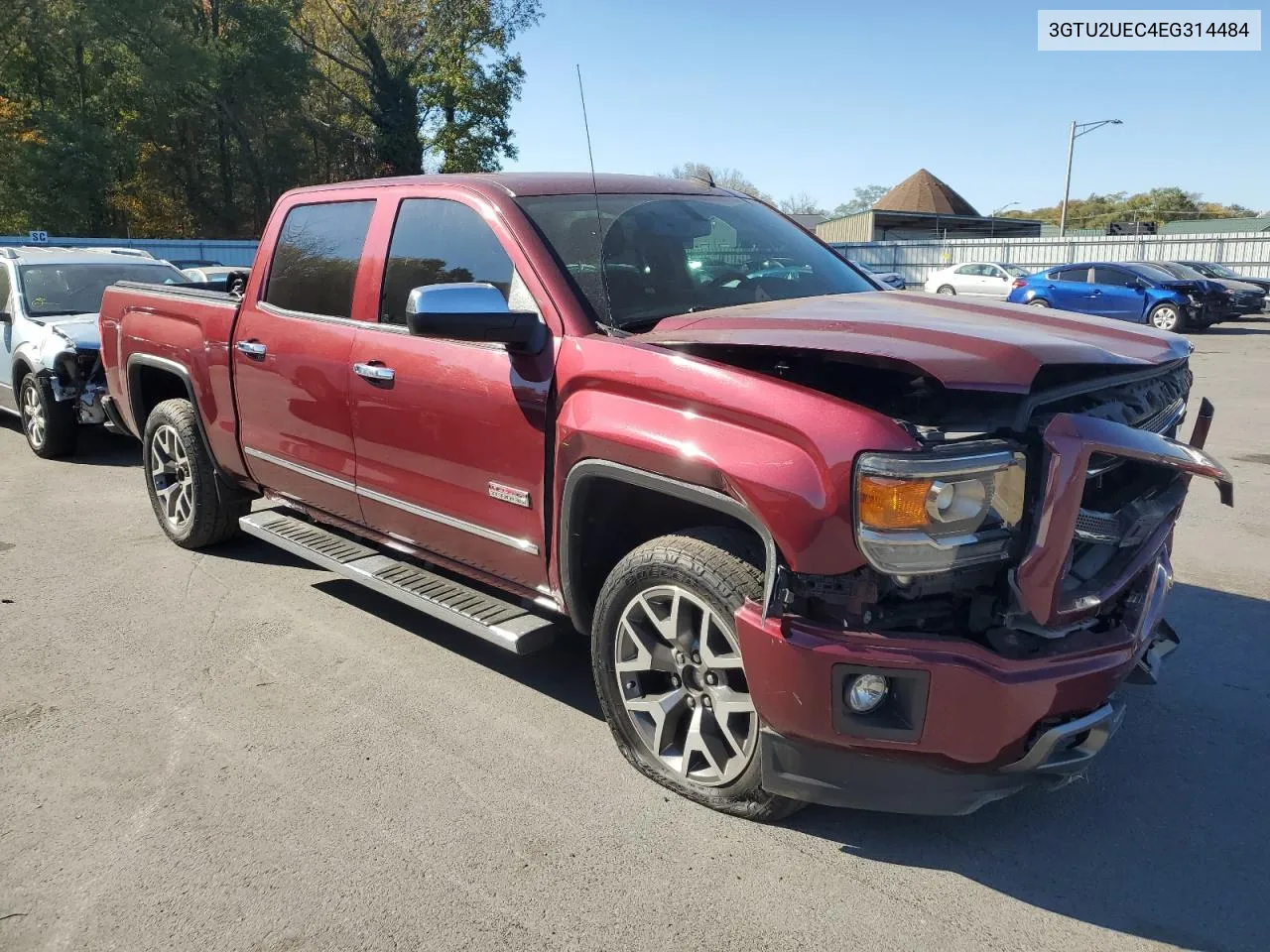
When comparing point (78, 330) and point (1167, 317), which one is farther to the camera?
point (1167, 317)

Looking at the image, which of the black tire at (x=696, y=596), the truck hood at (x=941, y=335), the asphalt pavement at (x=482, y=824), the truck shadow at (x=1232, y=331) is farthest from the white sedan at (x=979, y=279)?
the black tire at (x=696, y=596)

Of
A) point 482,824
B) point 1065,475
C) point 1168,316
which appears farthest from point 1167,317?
point 482,824

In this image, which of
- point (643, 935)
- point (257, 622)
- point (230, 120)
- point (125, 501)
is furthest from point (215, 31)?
point (643, 935)

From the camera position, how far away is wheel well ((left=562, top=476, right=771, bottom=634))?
325 cm

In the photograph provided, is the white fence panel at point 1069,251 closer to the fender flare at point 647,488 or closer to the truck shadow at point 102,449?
the truck shadow at point 102,449

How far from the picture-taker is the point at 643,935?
8.39ft

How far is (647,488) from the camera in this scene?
120 inches

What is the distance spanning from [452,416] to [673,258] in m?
1.01

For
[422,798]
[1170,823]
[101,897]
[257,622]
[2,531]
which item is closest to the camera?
[101,897]

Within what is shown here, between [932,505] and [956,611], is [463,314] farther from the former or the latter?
[956,611]

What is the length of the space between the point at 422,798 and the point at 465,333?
1.48m

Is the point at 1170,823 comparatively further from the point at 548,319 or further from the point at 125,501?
the point at 125,501

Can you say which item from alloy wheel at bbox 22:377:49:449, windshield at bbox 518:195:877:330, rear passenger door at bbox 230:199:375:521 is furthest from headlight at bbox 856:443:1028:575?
alloy wheel at bbox 22:377:49:449

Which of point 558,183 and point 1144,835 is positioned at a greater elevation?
point 558,183
